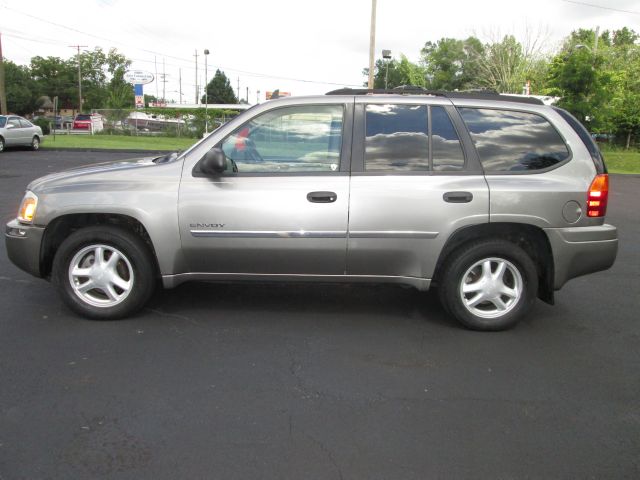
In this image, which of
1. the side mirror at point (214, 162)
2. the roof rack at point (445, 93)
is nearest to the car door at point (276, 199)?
the side mirror at point (214, 162)

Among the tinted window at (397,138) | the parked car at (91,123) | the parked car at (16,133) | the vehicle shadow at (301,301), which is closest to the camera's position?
the tinted window at (397,138)

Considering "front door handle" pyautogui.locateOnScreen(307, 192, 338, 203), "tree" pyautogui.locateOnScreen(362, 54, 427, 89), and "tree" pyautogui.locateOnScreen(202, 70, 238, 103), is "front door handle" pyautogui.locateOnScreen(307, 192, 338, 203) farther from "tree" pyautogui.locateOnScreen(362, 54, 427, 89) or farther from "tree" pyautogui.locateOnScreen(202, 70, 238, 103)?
"tree" pyautogui.locateOnScreen(202, 70, 238, 103)

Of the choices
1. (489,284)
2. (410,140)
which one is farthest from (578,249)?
(410,140)

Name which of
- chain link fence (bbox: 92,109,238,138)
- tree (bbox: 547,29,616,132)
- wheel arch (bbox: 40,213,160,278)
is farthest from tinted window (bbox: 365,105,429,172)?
chain link fence (bbox: 92,109,238,138)

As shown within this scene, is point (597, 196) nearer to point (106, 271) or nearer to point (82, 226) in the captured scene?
point (106, 271)

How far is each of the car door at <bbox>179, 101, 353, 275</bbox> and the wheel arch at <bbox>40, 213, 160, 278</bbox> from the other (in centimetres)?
40

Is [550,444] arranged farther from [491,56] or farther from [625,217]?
[491,56]

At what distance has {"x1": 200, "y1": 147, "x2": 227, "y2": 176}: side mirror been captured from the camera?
4297mm

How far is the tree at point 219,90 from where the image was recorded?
366ft

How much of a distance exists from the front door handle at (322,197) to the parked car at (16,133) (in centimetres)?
2174

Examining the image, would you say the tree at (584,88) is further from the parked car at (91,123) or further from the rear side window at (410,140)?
the parked car at (91,123)

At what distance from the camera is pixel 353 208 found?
4418 millimetres

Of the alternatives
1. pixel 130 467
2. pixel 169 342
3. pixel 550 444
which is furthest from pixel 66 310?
pixel 550 444

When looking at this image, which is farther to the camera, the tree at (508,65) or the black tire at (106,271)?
the tree at (508,65)
